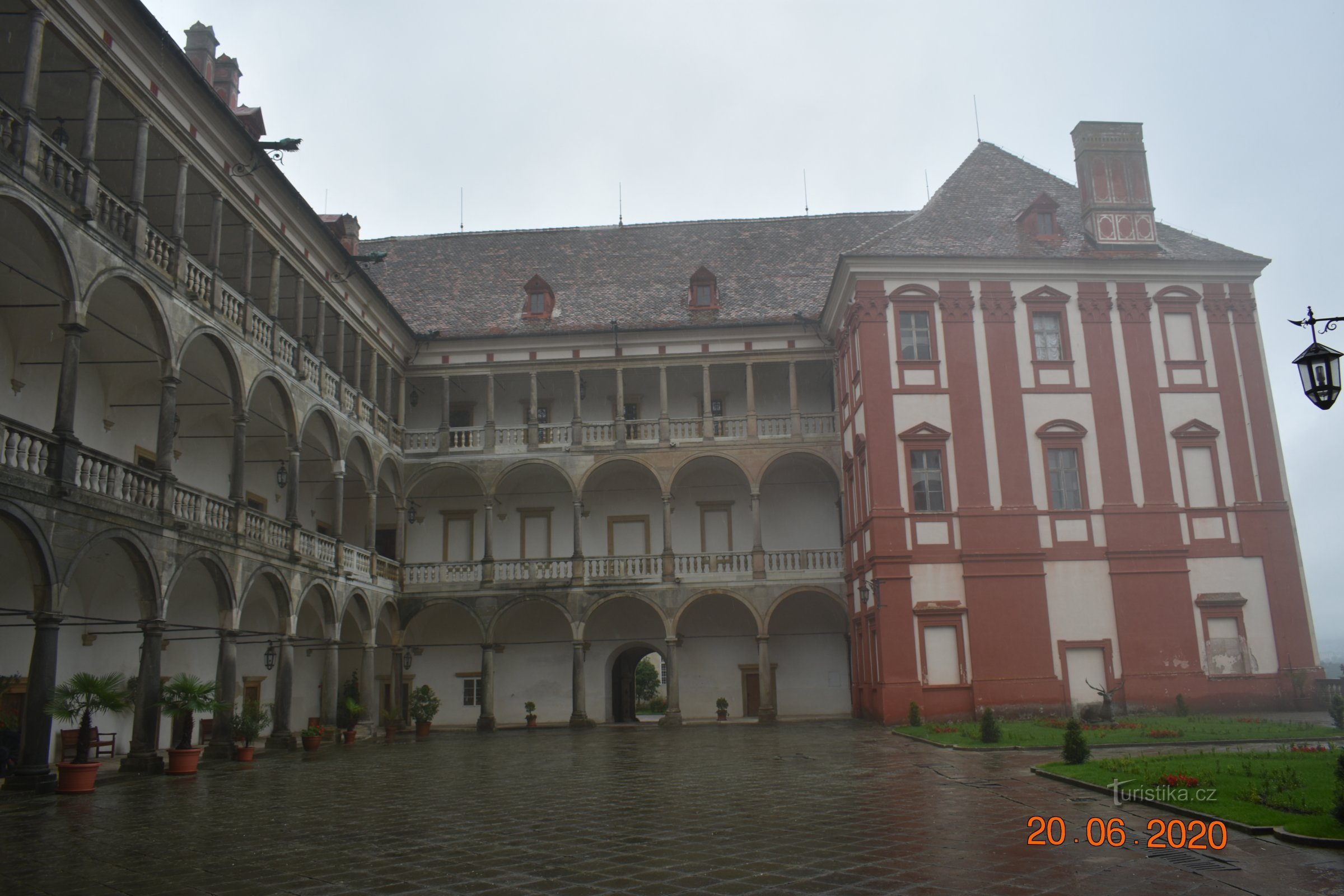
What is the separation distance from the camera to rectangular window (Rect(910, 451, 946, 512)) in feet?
78.2

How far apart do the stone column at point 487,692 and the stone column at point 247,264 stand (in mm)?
12283

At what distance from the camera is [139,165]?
15.7 metres

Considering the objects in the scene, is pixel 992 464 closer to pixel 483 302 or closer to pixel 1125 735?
pixel 1125 735

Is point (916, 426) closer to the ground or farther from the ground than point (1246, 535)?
farther from the ground

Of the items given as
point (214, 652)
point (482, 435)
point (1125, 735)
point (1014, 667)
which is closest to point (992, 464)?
point (1014, 667)

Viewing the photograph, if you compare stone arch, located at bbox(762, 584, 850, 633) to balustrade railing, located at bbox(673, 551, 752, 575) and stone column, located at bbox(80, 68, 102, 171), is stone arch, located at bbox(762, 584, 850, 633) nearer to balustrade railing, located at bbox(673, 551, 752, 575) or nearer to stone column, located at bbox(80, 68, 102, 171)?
balustrade railing, located at bbox(673, 551, 752, 575)

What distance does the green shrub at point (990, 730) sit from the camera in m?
16.3

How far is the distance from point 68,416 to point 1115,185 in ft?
78.7

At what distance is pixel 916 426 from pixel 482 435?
Result: 12.9 m

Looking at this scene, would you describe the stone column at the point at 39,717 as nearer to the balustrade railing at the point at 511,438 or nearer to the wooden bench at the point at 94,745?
the wooden bench at the point at 94,745

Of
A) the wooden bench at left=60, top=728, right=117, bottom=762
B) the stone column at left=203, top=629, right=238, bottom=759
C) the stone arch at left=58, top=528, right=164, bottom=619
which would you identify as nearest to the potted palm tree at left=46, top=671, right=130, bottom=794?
the stone arch at left=58, top=528, right=164, bottom=619

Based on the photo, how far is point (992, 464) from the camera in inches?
941

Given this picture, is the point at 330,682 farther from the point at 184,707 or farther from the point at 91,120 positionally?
the point at 91,120

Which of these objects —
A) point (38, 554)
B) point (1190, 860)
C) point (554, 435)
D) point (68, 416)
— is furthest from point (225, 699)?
point (1190, 860)
